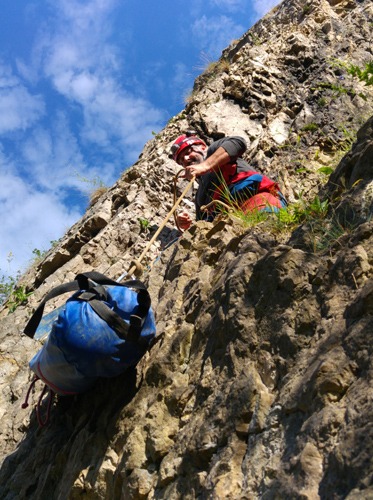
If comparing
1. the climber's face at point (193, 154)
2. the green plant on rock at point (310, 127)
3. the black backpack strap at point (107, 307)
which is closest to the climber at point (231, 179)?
the climber's face at point (193, 154)

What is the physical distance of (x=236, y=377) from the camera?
310 cm

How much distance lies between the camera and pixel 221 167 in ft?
19.2

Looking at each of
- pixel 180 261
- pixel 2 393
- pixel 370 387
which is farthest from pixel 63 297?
pixel 370 387

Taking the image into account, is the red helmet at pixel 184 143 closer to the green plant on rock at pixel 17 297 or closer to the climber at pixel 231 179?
the climber at pixel 231 179

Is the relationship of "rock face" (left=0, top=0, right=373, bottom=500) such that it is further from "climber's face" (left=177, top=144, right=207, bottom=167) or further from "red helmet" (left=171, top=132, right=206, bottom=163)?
"red helmet" (left=171, top=132, right=206, bottom=163)

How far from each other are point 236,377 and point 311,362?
53cm

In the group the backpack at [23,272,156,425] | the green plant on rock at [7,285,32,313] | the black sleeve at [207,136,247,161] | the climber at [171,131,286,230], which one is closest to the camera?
the backpack at [23,272,156,425]

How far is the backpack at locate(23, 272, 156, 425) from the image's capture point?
3715 millimetres

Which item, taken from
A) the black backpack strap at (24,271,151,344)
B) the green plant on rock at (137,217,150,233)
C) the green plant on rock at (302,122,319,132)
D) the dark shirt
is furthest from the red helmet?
the black backpack strap at (24,271,151,344)

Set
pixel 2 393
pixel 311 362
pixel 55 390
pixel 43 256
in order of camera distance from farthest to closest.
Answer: pixel 43 256 → pixel 2 393 → pixel 55 390 → pixel 311 362

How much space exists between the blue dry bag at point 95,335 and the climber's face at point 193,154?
274 centimetres

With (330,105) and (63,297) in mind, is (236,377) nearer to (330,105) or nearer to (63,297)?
(63,297)

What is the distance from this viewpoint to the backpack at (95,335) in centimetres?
371

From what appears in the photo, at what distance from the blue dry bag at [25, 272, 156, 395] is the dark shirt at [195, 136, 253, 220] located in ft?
6.65
